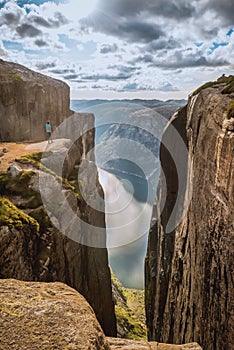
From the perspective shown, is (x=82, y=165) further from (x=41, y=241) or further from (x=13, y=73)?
(x=13, y=73)

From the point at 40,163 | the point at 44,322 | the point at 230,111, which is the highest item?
the point at 230,111

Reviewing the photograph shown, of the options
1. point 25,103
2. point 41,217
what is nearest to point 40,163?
point 41,217

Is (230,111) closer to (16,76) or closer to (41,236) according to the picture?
(41,236)

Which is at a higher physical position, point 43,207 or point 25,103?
point 25,103

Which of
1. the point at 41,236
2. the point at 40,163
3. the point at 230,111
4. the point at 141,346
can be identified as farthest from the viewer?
the point at 40,163

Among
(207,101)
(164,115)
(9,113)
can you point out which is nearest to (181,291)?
(207,101)

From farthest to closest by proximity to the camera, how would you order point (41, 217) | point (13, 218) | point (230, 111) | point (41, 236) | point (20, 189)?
point (20, 189) → point (41, 217) → point (41, 236) → point (13, 218) → point (230, 111)

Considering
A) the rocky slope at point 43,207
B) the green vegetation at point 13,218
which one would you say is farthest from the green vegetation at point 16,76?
the green vegetation at point 13,218
